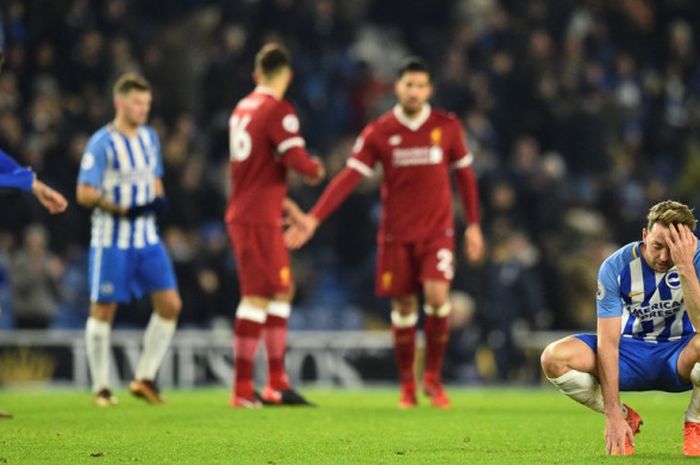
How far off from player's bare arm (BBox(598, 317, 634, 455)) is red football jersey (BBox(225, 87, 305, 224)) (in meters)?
3.73

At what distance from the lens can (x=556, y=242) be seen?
17.4 meters

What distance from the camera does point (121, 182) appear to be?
35.6 feet

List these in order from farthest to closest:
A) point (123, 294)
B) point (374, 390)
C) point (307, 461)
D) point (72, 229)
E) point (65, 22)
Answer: point (65, 22) → point (72, 229) → point (374, 390) → point (123, 294) → point (307, 461)

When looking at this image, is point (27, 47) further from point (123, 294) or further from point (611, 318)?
point (611, 318)

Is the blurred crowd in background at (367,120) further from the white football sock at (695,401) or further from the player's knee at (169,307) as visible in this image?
the white football sock at (695,401)

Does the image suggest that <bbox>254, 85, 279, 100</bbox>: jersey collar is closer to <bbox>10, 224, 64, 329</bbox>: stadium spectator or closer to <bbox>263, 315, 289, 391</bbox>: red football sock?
<bbox>263, 315, 289, 391</bbox>: red football sock

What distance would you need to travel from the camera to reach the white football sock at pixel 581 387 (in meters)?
7.47

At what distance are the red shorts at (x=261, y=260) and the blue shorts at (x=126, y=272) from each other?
73cm

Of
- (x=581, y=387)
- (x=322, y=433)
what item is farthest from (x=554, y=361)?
(x=322, y=433)

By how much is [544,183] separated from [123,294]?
302 inches

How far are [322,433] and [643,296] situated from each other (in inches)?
83.4

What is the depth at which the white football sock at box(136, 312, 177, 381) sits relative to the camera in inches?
435

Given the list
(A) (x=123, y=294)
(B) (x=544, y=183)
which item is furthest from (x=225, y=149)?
(A) (x=123, y=294)

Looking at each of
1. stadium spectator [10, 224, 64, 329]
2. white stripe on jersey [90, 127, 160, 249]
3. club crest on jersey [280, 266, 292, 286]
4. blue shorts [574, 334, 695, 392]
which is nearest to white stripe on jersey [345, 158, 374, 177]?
club crest on jersey [280, 266, 292, 286]
